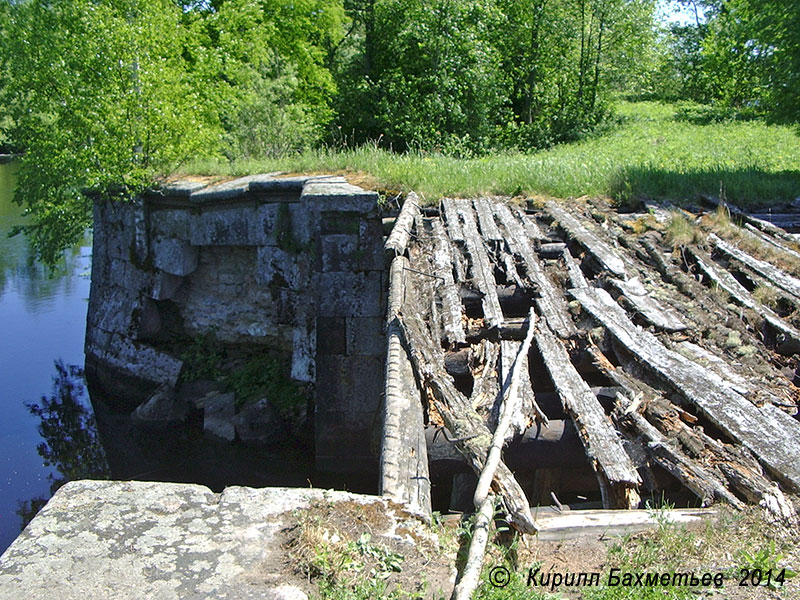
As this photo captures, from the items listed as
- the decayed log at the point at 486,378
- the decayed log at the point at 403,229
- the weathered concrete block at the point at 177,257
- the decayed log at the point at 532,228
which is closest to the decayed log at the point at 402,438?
the decayed log at the point at 486,378

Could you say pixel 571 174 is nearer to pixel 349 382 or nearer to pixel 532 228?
pixel 532 228

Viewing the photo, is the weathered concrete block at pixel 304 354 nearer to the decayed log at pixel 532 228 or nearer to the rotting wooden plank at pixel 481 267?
the rotting wooden plank at pixel 481 267

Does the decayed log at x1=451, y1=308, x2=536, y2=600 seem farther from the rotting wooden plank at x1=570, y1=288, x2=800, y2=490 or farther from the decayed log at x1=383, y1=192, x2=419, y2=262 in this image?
the decayed log at x1=383, y1=192, x2=419, y2=262

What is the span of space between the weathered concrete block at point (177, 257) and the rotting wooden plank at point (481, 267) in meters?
3.57

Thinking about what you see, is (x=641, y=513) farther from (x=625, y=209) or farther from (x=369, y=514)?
(x=625, y=209)

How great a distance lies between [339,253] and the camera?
22.5ft

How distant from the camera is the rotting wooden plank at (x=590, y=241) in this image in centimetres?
538

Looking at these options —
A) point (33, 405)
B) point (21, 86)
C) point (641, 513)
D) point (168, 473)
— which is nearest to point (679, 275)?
point (641, 513)

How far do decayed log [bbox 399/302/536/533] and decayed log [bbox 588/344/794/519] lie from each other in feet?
2.44

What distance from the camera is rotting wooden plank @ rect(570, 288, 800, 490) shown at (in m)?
2.88

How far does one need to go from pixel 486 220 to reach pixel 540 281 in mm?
1715

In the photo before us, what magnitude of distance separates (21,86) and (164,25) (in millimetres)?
2182

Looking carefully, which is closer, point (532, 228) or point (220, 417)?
point (532, 228)

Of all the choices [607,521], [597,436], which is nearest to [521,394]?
[597,436]
